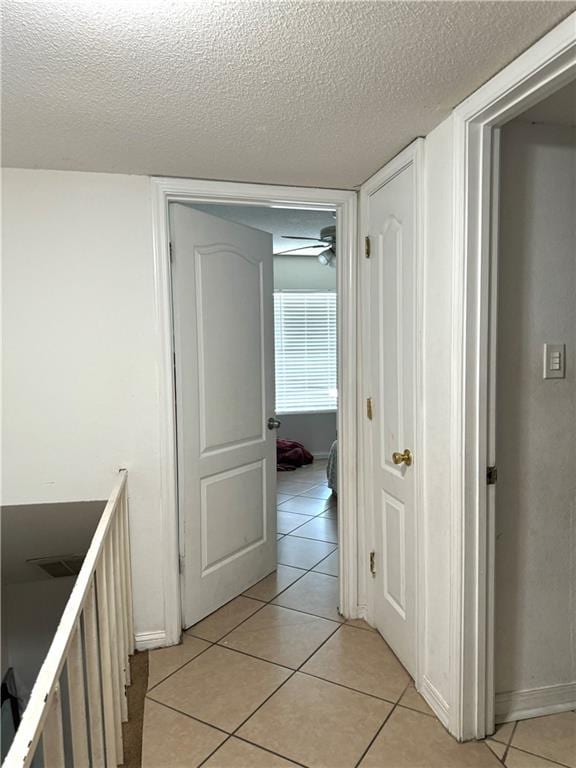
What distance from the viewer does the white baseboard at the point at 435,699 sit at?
1861 millimetres

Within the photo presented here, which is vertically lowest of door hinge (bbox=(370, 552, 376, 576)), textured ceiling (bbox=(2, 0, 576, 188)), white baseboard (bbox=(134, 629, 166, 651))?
white baseboard (bbox=(134, 629, 166, 651))

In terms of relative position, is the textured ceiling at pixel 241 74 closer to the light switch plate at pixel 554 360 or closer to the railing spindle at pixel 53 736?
the light switch plate at pixel 554 360

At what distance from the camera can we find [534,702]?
1924mm

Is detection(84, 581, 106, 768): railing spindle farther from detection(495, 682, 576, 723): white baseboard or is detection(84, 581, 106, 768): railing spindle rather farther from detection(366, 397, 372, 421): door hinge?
detection(366, 397, 372, 421): door hinge

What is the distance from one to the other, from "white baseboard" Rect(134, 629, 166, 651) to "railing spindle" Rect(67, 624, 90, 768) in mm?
1247

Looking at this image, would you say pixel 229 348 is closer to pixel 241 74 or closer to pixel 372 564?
pixel 372 564

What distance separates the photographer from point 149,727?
1.90m

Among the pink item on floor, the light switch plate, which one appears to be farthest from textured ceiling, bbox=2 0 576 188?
the pink item on floor

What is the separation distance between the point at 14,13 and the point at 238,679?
7.72 feet

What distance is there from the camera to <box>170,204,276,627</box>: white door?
8.21ft

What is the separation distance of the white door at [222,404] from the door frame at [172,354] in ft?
0.30

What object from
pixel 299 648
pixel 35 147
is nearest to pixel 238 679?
pixel 299 648

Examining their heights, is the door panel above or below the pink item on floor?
above

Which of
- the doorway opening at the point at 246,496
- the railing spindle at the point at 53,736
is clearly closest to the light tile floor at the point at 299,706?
the doorway opening at the point at 246,496
